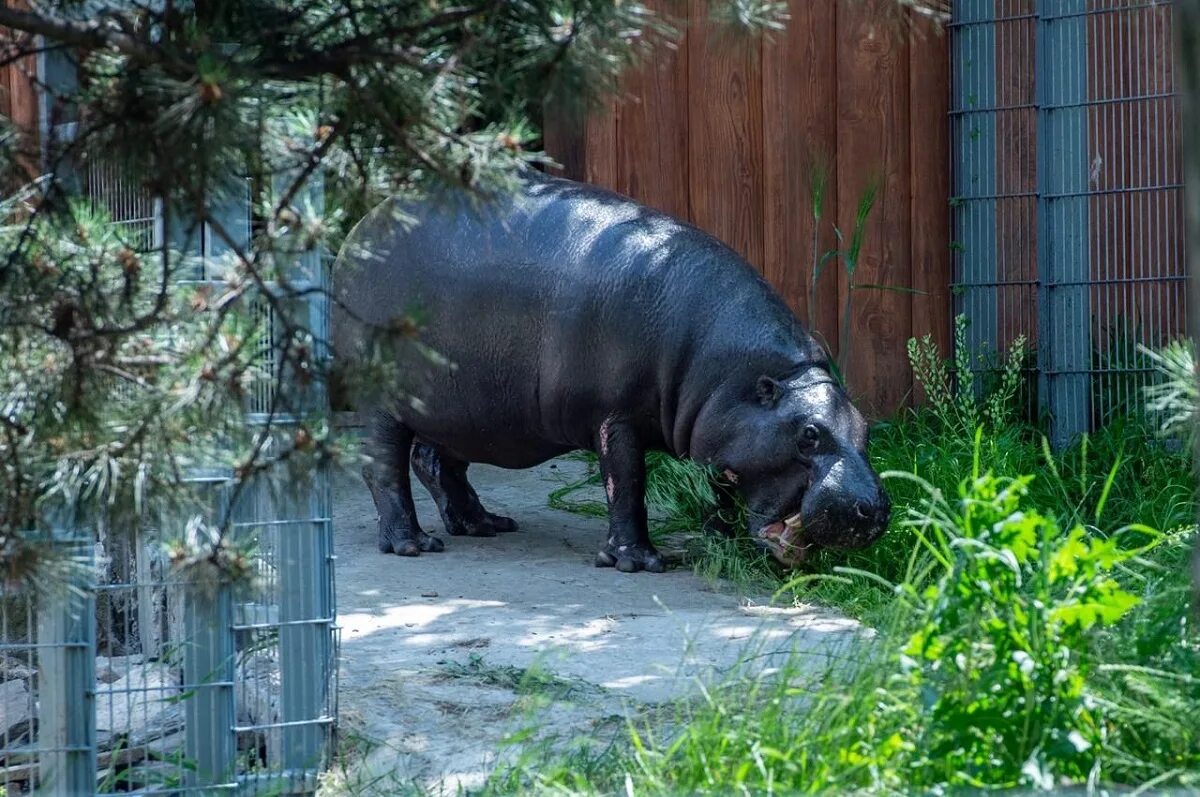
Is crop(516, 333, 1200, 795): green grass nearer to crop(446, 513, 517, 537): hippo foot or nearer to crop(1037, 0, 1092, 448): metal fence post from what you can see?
crop(446, 513, 517, 537): hippo foot

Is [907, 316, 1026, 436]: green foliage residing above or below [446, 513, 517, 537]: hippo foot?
above

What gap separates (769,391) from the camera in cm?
589

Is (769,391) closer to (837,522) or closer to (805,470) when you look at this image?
(805,470)

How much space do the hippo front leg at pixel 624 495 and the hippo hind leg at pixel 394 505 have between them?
83 centimetres

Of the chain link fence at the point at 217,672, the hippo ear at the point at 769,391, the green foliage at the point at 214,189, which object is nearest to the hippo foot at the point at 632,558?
the hippo ear at the point at 769,391

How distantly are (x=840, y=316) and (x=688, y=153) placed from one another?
1.09m

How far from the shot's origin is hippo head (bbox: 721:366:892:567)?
554 cm

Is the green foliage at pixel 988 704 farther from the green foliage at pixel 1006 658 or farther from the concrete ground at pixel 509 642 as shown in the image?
the concrete ground at pixel 509 642

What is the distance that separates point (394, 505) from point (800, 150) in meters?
2.72

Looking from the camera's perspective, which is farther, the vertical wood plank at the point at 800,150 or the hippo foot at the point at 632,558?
the vertical wood plank at the point at 800,150

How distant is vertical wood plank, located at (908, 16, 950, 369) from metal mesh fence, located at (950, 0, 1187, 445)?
14 centimetres

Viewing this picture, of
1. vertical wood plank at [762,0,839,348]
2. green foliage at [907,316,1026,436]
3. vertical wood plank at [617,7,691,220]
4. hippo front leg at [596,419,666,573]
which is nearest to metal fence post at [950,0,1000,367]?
green foliage at [907,316,1026,436]

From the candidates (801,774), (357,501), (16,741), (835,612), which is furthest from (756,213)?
(801,774)

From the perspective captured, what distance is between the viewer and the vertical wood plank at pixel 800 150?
25.6 feet
